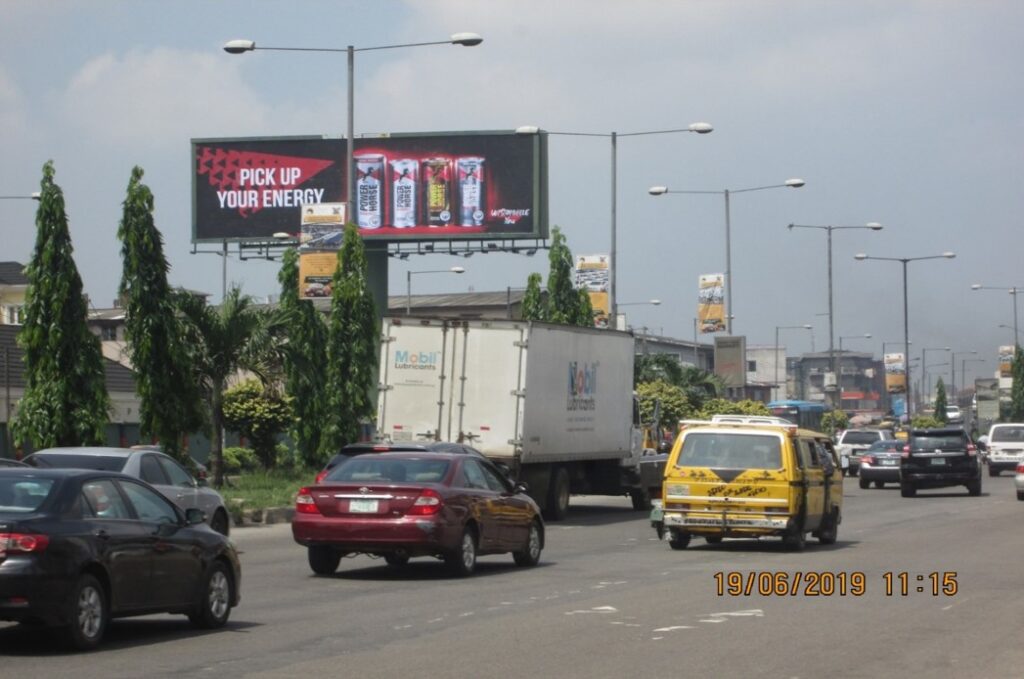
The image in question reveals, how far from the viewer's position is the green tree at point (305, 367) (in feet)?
146

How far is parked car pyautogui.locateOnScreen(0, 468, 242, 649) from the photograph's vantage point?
11.6 metres

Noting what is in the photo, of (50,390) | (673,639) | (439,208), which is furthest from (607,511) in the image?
(439,208)

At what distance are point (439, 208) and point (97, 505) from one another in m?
54.1

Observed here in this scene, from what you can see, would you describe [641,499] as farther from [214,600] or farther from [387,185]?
[387,185]

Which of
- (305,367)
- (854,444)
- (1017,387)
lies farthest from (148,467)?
(1017,387)

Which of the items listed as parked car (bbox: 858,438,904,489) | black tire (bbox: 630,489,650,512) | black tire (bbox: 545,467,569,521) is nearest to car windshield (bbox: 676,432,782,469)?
black tire (bbox: 545,467,569,521)

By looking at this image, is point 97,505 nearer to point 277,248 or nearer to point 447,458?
point 447,458

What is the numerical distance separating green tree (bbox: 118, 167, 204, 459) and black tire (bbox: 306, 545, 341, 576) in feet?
48.3

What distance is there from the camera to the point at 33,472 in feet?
41.2

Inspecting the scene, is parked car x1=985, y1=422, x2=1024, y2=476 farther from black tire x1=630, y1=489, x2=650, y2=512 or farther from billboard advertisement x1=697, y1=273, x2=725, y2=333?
black tire x1=630, y1=489, x2=650, y2=512

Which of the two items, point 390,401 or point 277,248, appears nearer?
point 390,401

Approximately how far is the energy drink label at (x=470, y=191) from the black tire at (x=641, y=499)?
31.4m

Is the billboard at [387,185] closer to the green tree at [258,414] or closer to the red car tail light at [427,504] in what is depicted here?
the green tree at [258,414]
